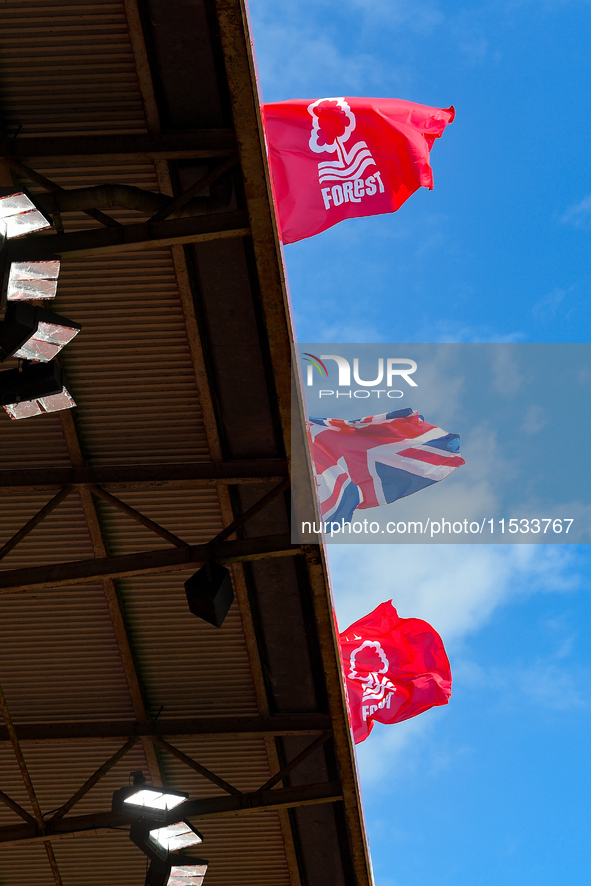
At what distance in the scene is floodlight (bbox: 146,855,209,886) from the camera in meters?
11.0

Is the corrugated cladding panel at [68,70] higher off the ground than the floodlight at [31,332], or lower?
higher

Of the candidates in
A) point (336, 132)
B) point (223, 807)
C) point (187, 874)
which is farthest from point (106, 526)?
point (336, 132)

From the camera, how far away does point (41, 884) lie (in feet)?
43.7

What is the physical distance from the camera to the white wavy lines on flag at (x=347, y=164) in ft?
38.3

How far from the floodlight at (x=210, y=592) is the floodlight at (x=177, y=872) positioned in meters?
3.88

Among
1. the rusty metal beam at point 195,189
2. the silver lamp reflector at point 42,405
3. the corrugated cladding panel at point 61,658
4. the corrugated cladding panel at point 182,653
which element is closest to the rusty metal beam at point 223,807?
the corrugated cladding panel at point 182,653

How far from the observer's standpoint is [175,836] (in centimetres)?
1102

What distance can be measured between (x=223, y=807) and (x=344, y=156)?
8452 millimetres

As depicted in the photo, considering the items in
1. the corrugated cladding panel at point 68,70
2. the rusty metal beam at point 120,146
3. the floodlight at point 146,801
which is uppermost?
the corrugated cladding panel at point 68,70

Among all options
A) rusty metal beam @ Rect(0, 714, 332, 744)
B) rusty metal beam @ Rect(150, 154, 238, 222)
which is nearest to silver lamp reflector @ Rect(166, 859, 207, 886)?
rusty metal beam @ Rect(0, 714, 332, 744)

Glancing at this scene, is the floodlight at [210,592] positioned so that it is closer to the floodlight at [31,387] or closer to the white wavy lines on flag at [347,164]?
the floodlight at [31,387]

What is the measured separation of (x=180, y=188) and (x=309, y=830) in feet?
29.5

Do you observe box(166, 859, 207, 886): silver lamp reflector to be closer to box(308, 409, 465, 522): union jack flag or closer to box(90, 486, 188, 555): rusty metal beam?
box(90, 486, 188, 555): rusty metal beam

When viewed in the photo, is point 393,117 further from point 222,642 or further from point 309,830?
point 309,830
